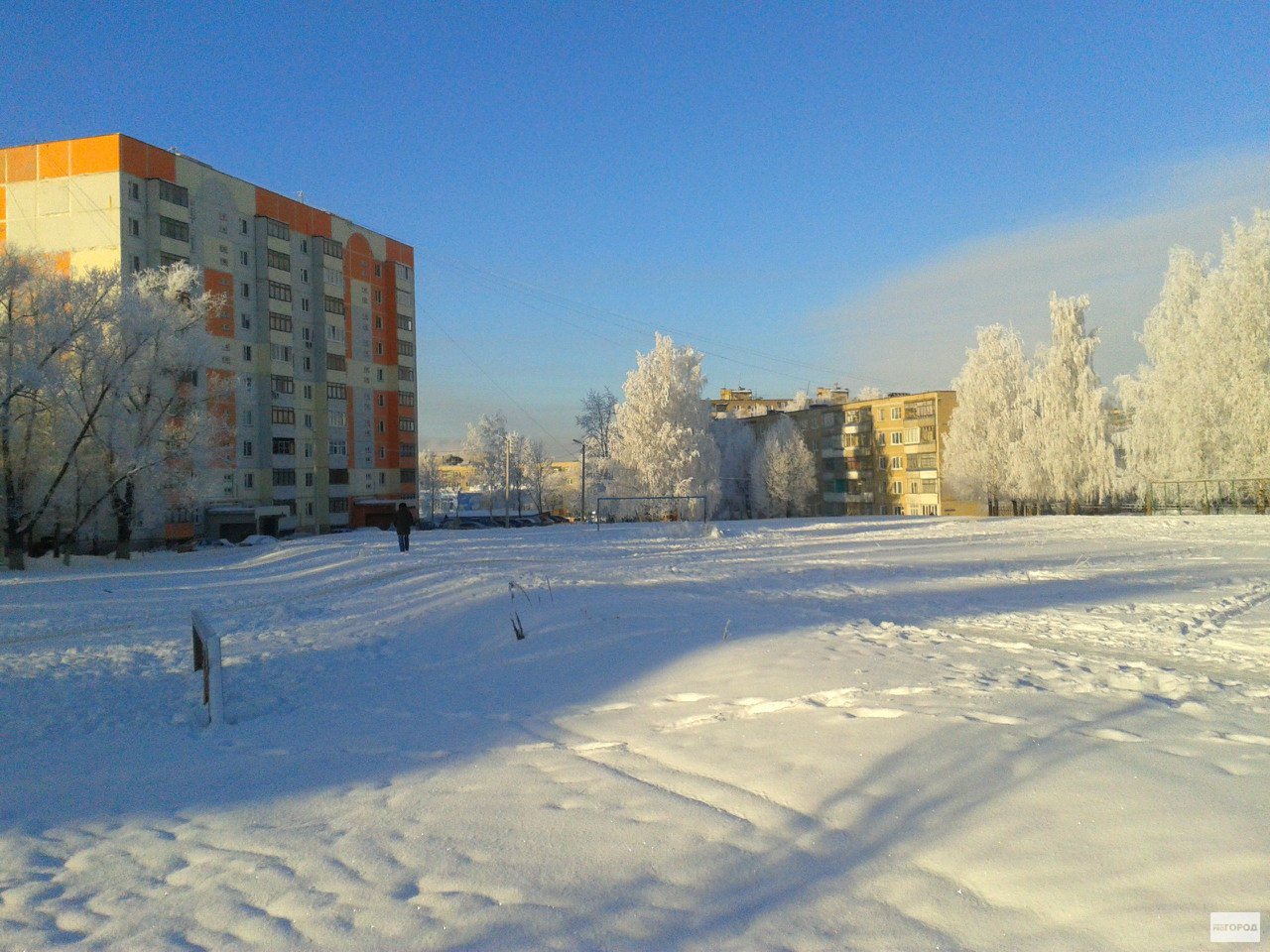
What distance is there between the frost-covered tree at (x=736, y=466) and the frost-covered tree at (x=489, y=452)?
27.4 m

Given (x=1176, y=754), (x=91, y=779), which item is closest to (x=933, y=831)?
(x=1176, y=754)

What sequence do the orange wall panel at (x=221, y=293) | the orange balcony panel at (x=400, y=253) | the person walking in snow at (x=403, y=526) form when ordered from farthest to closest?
the orange balcony panel at (x=400, y=253), the orange wall panel at (x=221, y=293), the person walking in snow at (x=403, y=526)

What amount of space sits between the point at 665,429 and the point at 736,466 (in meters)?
20.6

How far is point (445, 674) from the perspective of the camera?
34.1 feet

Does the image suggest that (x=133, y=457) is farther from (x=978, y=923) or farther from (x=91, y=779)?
(x=978, y=923)

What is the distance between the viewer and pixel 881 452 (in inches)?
3182

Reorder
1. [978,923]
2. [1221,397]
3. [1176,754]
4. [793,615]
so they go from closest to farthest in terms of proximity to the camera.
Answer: [978,923] < [1176,754] < [793,615] < [1221,397]

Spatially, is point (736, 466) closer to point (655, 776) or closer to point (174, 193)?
point (174, 193)

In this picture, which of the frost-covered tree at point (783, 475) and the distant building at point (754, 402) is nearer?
the frost-covered tree at point (783, 475)

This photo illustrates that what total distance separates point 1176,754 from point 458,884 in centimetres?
452

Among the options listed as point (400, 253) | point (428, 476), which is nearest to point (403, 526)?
point (400, 253)

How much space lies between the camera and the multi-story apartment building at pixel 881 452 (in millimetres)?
75062

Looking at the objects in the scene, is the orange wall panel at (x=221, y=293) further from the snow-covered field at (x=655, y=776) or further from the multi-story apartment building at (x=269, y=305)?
the snow-covered field at (x=655, y=776)

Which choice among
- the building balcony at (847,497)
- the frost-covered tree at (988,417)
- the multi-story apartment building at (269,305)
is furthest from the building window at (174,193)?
the building balcony at (847,497)
